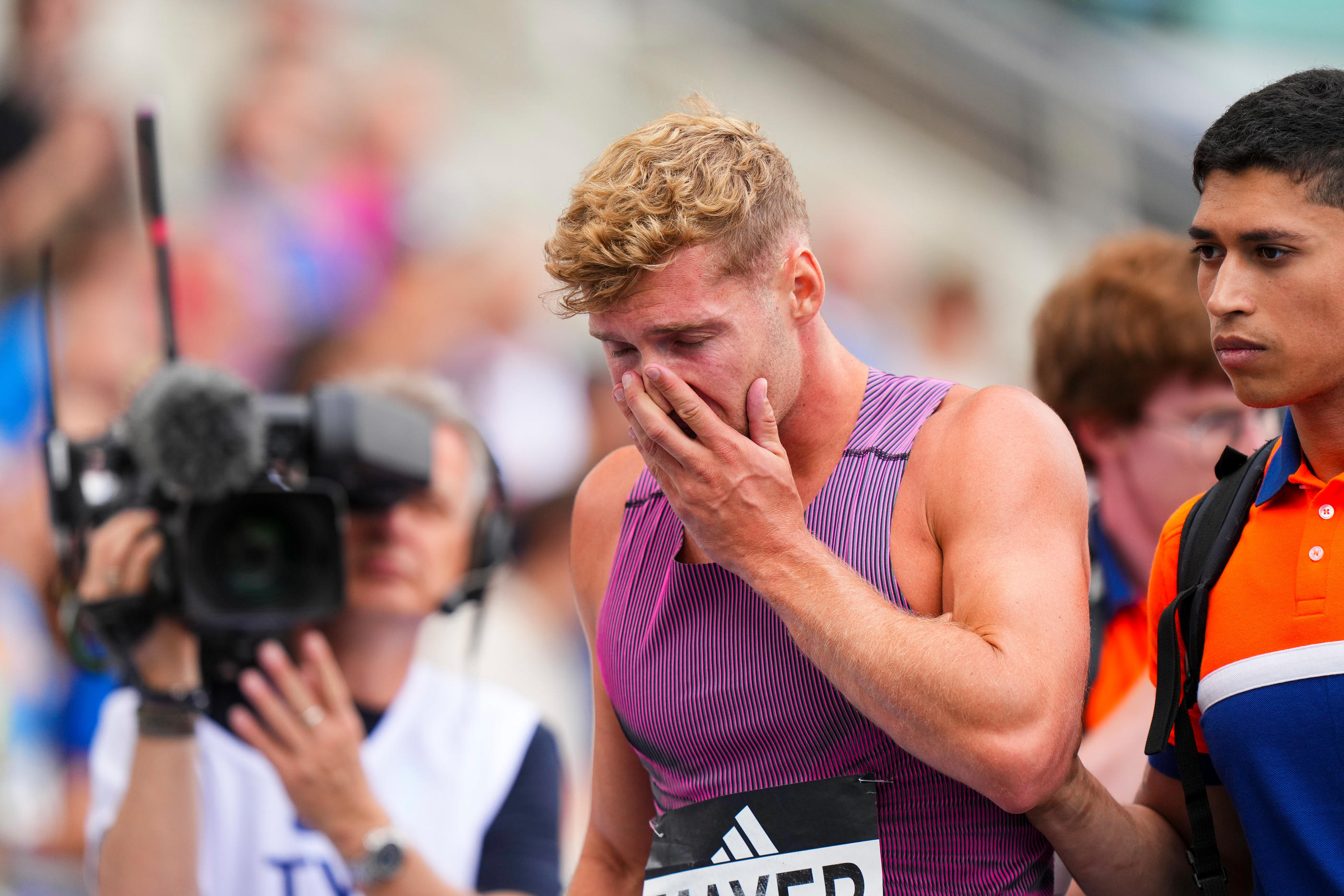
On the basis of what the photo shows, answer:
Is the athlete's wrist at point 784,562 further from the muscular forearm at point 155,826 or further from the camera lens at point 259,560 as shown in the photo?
the muscular forearm at point 155,826

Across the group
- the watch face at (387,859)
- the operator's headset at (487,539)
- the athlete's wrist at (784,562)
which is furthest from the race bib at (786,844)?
the operator's headset at (487,539)

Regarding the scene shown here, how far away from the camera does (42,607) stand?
12.1 feet

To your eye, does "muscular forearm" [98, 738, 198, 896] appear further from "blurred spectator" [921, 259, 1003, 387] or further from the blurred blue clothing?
"blurred spectator" [921, 259, 1003, 387]

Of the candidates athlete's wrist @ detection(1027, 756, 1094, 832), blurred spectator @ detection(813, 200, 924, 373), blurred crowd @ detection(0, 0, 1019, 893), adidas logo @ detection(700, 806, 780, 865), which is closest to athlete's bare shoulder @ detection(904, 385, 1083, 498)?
athlete's wrist @ detection(1027, 756, 1094, 832)

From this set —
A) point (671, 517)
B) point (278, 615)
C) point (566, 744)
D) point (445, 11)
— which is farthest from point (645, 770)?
point (445, 11)

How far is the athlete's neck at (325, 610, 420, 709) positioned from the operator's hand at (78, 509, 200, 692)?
49 cm

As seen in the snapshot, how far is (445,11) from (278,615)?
3.19m

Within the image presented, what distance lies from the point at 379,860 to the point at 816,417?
147 cm

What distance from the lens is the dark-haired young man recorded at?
3.97 feet

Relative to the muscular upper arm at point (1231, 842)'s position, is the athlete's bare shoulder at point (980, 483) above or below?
above

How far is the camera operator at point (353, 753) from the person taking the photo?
97.7 inches

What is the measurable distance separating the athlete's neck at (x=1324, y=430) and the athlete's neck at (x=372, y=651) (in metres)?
2.15

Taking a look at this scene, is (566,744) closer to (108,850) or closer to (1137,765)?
(108,850)

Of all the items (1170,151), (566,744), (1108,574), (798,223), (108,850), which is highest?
(1170,151)
